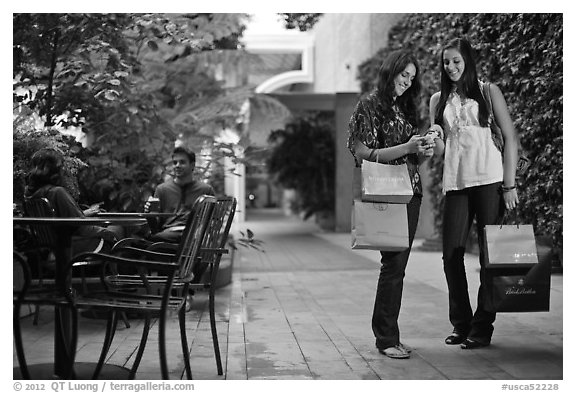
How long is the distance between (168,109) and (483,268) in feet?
15.1

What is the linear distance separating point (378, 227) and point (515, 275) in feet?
2.16

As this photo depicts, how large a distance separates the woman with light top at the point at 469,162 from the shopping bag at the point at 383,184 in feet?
1.16

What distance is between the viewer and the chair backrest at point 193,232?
7.96 ft

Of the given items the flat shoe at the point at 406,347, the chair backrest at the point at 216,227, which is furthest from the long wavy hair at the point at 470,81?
the chair backrest at the point at 216,227

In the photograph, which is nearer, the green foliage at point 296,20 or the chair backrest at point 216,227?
the chair backrest at point 216,227

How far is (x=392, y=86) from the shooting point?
332cm

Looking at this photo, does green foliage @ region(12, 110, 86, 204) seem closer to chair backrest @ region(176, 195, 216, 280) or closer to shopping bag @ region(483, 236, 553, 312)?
chair backrest @ region(176, 195, 216, 280)

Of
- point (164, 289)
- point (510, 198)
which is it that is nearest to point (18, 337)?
point (164, 289)

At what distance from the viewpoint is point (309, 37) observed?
18297 millimetres

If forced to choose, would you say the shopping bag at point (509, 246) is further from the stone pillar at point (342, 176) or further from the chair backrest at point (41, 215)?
the stone pillar at point (342, 176)

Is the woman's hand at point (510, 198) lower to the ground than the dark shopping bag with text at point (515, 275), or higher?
higher

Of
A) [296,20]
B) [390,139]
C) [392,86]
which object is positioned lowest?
[390,139]

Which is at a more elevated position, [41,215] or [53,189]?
[53,189]

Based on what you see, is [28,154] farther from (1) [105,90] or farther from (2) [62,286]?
(2) [62,286]
